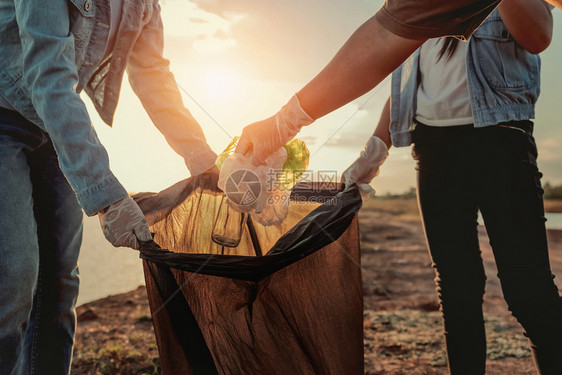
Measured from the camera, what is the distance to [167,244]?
43.9 inches

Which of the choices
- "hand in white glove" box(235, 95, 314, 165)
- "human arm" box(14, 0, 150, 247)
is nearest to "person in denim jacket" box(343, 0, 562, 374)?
"hand in white glove" box(235, 95, 314, 165)

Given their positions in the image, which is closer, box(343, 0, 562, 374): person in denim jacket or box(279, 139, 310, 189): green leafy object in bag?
box(343, 0, 562, 374): person in denim jacket

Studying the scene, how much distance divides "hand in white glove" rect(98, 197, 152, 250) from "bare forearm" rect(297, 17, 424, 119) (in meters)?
0.54

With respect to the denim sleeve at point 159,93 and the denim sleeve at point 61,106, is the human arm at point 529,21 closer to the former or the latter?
the denim sleeve at point 159,93

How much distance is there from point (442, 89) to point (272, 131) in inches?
29.6

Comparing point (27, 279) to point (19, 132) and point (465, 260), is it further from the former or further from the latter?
point (465, 260)

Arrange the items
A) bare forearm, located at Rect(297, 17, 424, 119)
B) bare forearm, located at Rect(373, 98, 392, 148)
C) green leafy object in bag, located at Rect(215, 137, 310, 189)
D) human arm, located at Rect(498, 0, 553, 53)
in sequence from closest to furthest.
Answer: bare forearm, located at Rect(297, 17, 424, 119)
human arm, located at Rect(498, 0, 553, 53)
green leafy object in bag, located at Rect(215, 137, 310, 189)
bare forearm, located at Rect(373, 98, 392, 148)

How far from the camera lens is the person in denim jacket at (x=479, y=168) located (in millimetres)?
1127

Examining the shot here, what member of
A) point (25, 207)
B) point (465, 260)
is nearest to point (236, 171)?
point (25, 207)

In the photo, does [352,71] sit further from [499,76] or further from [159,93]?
[159,93]

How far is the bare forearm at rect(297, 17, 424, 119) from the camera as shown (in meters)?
0.83

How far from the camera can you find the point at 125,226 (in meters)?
0.93

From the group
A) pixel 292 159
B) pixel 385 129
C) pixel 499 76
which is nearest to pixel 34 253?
pixel 292 159

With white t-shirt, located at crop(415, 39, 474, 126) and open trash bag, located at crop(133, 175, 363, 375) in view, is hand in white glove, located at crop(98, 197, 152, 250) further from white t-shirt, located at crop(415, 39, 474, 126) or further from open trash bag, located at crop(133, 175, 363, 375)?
white t-shirt, located at crop(415, 39, 474, 126)
